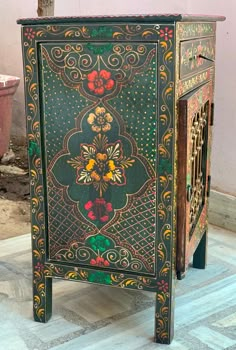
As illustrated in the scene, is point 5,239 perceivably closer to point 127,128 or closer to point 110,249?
point 110,249

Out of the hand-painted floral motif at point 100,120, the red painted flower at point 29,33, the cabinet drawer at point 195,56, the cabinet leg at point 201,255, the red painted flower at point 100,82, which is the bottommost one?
the cabinet leg at point 201,255

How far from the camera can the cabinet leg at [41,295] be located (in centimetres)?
154

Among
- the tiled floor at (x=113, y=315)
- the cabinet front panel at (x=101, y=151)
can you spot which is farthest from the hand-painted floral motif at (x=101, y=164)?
the tiled floor at (x=113, y=315)

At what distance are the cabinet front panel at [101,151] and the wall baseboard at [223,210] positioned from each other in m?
0.91

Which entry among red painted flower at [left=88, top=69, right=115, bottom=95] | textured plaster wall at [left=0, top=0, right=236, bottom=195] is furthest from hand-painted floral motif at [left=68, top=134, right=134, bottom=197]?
textured plaster wall at [left=0, top=0, right=236, bottom=195]

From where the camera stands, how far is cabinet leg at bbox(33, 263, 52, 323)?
5.05 ft

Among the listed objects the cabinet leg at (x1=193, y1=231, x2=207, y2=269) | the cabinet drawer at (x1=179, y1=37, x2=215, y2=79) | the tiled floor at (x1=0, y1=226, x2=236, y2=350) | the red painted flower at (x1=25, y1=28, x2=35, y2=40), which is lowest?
the tiled floor at (x1=0, y1=226, x2=236, y2=350)

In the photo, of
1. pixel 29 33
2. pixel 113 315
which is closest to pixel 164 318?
pixel 113 315

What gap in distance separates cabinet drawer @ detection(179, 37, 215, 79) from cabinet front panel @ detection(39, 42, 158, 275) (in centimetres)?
9

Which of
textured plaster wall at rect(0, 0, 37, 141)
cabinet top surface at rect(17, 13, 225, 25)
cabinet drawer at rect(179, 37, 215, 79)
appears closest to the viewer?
cabinet top surface at rect(17, 13, 225, 25)

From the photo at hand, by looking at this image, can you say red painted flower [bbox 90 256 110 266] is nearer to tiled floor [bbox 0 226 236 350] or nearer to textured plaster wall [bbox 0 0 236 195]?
tiled floor [bbox 0 226 236 350]

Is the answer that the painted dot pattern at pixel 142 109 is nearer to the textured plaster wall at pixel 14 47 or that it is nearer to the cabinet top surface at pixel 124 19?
the cabinet top surface at pixel 124 19

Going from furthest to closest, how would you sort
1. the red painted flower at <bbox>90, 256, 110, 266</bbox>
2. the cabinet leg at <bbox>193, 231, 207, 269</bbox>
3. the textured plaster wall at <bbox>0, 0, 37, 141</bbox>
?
the textured plaster wall at <bbox>0, 0, 37, 141</bbox>, the cabinet leg at <bbox>193, 231, 207, 269</bbox>, the red painted flower at <bbox>90, 256, 110, 266</bbox>

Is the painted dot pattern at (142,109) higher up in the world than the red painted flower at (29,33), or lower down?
lower down
